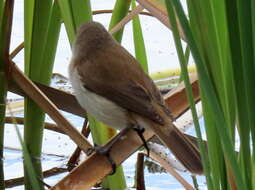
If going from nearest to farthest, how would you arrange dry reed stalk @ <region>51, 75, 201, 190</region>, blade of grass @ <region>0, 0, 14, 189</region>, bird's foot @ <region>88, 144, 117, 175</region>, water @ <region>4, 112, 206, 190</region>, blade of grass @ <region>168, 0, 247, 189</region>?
blade of grass @ <region>168, 0, 247, 189</region>, dry reed stalk @ <region>51, 75, 201, 190</region>, bird's foot @ <region>88, 144, 117, 175</region>, blade of grass @ <region>0, 0, 14, 189</region>, water @ <region>4, 112, 206, 190</region>

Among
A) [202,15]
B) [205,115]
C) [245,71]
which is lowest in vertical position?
[205,115]

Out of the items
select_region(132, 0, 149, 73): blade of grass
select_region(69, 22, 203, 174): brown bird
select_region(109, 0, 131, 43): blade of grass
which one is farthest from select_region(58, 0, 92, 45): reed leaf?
select_region(132, 0, 149, 73): blade of grass

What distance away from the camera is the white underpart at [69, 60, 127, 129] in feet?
7.47

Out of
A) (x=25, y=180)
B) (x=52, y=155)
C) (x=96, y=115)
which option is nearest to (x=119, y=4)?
(x=96, y=115)

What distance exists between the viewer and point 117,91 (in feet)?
7.63

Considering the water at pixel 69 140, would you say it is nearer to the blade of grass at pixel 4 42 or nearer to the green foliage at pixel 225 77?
the blade of grass at pixel 4 42

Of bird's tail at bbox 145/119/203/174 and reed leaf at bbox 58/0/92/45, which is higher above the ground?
reed leaf at bbox 58/0/92/45

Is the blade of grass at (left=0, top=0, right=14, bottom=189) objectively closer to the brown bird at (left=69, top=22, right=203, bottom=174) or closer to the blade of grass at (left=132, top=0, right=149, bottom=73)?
the brown bird at (left=69, top=22, right=203, bottom=174)

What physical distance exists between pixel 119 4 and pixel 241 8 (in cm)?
128

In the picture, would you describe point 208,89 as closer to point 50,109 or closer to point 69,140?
point 50,109

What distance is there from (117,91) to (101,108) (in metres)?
0.10

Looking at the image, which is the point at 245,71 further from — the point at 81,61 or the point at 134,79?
the point at 81,61

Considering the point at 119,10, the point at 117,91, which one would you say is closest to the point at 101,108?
the point at 117,91

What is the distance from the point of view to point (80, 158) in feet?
10.1
